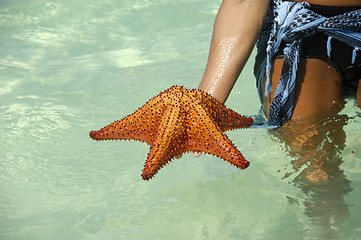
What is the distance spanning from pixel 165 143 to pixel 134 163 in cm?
153

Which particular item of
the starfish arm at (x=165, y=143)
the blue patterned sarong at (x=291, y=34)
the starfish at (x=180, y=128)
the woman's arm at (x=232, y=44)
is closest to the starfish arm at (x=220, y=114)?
the starfish at (x=180, y=128)

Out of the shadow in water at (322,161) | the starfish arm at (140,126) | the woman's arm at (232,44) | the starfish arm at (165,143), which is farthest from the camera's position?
the shadow in water at (322,161)

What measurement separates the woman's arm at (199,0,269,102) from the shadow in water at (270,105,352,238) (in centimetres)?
43

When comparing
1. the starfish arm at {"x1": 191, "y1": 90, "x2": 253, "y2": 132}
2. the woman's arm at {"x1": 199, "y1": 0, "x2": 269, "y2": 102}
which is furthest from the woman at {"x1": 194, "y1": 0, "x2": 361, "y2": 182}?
the starfish arm at {"x1": 191, "y1": 90, "x2": 253, "y2": 132}

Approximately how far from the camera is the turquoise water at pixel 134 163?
2635mm

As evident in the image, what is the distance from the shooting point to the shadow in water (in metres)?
2.54

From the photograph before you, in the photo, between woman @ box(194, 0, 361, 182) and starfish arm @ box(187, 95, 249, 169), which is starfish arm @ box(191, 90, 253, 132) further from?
woman @ box(194, 0, 361, 182)

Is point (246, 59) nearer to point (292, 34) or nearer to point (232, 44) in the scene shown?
point (232, 44)

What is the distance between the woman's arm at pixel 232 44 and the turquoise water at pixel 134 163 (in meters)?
0.46

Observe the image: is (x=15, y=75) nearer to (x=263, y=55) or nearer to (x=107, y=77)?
(x=107, y=77)

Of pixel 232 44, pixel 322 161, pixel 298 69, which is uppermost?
pixel 232 44

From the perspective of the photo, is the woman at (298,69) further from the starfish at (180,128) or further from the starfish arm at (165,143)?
the starfish arm at (165,143)

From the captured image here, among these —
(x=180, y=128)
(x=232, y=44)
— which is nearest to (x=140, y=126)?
(x=180, y=128)

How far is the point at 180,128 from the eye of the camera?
6.60 ft
